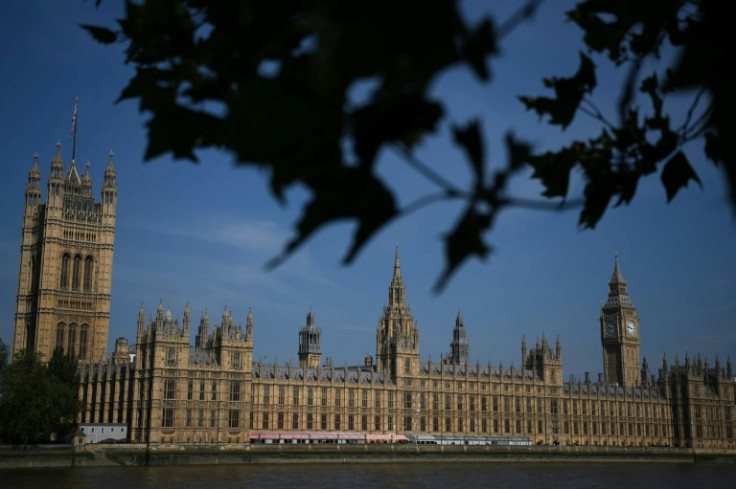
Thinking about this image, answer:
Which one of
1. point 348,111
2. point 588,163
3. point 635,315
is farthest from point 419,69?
point 635,315

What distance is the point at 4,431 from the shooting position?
6569 centimetres

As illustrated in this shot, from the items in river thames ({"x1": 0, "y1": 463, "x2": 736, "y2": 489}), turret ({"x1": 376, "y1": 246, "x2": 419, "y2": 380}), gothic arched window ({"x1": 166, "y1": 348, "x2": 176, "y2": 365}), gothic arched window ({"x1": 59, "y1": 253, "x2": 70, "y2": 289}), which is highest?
gothic arched window ({"x1": 59, "y1": 253, "x2": 70, "y2": 289})

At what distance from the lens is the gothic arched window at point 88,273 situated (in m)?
112

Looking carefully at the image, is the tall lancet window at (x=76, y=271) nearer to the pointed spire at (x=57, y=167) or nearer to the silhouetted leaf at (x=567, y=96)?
the pointed spire at (x=57, y=167)

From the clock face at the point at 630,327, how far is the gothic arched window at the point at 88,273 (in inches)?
3189

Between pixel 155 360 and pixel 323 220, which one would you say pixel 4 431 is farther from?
pixel 323 220

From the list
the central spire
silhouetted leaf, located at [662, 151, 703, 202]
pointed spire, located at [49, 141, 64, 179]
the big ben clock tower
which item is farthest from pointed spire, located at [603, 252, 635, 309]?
silhouetted leaf, located at [662, 151, 703, 202]

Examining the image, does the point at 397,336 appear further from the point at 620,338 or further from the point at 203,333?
the point at 620,338

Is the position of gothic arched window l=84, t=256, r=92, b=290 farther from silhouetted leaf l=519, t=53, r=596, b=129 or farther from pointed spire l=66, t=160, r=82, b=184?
silhouetted leaf l=519, t=53, r=596, b=129

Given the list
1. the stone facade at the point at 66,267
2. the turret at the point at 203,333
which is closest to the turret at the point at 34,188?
the stone facade at the point at 66,267

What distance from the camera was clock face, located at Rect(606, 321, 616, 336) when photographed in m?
134

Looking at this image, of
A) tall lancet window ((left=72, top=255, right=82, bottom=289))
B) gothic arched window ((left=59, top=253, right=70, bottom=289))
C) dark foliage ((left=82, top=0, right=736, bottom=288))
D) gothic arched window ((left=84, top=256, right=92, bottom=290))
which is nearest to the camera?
dark foliage ((left=82, top=0, right=736, bottom=288))

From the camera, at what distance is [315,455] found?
73.2 meters

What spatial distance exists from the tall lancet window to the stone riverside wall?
48.9 m
